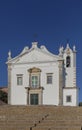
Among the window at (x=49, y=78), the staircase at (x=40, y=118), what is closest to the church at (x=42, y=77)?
the window at (x=49, y=78)

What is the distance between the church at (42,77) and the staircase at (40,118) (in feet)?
47.8

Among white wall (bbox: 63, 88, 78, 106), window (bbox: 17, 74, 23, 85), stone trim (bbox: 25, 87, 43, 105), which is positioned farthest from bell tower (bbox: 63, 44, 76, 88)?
window (bbox: 17, 74, 23, 85)

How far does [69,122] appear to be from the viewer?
2603 centimetres

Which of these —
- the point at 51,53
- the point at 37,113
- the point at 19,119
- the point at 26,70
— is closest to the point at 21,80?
the point at 26,70

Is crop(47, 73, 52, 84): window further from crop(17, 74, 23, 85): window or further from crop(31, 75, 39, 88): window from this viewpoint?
crop(17, 74, 23, 85): window

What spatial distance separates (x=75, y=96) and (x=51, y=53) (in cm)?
543

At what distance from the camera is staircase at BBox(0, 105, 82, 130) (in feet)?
81.0

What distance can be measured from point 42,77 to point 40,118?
19.2 m

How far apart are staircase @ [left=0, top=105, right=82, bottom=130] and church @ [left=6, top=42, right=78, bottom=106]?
14570 millimetres

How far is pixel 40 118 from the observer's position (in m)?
28.2

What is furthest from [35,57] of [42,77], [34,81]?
[34,81]

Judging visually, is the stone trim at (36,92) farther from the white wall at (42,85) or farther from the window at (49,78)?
the window at (49,78)

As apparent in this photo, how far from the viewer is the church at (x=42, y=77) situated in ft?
153

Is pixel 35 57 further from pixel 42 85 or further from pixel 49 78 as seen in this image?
pixel 42 85
